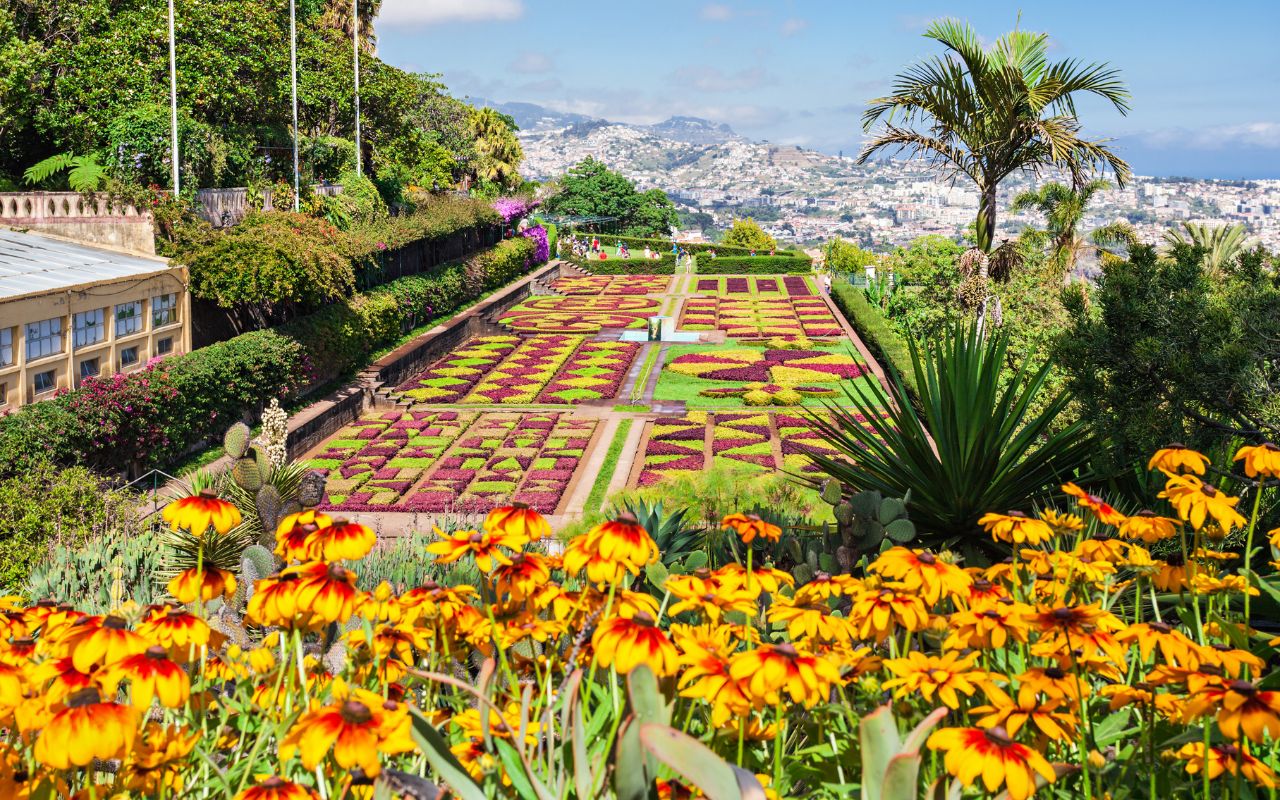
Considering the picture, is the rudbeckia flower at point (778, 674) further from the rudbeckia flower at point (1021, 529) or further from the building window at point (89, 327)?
the building window at point (89, 327)

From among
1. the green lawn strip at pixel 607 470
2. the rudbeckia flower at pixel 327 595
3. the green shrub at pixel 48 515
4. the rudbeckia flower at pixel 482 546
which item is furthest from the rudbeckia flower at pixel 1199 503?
the green lawn strip at pixel 607 470

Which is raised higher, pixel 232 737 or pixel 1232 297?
pixel 1232 297

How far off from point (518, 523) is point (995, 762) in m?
1.31

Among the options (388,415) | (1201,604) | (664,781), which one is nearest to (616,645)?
(664,781)

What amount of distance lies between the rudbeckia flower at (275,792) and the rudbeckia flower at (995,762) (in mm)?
1127

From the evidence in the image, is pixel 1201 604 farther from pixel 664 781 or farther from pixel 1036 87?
pixel 1036 87

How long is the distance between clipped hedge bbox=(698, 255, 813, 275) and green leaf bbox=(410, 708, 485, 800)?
49055 millimetres

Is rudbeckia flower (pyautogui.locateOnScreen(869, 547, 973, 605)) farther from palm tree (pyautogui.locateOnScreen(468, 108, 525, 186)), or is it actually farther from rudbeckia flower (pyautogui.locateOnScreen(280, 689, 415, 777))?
palm tree (pyautogui.locateOnScreen(468, 108, 525, 186))

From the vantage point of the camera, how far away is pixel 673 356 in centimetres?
2730

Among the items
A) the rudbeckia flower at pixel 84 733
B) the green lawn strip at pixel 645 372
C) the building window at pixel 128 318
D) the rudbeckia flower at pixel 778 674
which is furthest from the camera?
the green lawn strip at pixel 645 372

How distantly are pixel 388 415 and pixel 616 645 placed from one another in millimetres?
19055

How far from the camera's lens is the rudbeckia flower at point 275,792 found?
1.95 m

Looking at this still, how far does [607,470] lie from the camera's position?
1677cm

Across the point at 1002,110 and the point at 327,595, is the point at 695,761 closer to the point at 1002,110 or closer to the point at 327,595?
the point at 327,595
